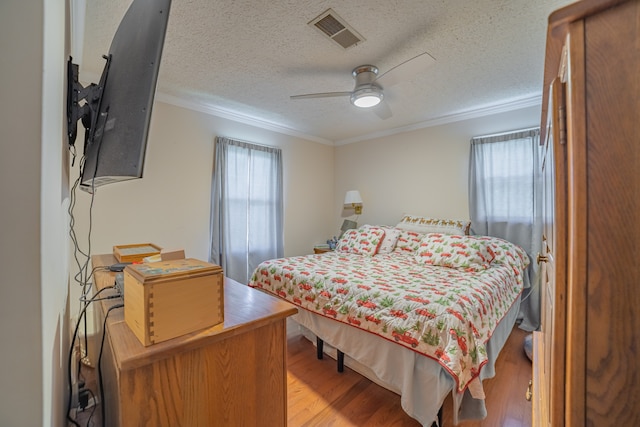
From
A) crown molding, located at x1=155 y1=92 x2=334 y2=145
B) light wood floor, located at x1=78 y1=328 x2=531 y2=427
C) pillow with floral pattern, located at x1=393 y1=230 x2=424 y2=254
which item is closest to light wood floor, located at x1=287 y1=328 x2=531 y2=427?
light wood floor, located at x1=78 y1=328 x2=531 y2=427

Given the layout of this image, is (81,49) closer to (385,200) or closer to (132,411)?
(132,411)

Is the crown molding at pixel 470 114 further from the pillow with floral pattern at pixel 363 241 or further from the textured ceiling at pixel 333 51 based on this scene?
the pillow with floral pattern at pixel 363 241

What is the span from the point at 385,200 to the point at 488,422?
2801 mm

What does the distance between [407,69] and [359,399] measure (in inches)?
88.4

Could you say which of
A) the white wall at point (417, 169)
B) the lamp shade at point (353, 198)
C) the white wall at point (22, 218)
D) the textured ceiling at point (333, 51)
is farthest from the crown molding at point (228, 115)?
the white wall at point (22, 218)

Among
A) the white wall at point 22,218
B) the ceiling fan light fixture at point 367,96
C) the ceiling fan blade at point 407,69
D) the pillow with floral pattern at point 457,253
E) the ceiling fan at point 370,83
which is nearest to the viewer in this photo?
the white wall at point 22,218

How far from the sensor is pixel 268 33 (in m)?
1.75

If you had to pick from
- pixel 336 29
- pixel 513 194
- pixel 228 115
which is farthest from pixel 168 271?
pixel 513 194

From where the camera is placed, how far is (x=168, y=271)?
2.14 feet

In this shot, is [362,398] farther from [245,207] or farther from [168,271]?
[245,207]

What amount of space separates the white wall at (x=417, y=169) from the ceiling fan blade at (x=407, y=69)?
167 cm

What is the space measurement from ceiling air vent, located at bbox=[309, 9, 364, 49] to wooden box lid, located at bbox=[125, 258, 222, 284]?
1.62 metres

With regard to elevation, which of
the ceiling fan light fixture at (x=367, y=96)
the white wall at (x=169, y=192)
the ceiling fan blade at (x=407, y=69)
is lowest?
the white wall at (x=169, y=192)

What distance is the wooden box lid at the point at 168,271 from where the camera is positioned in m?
0.61
